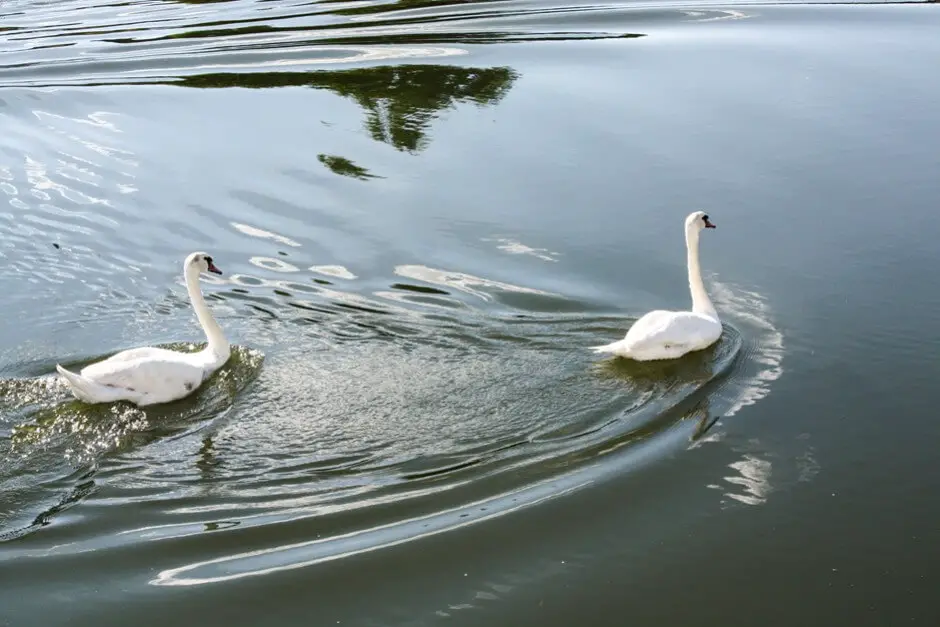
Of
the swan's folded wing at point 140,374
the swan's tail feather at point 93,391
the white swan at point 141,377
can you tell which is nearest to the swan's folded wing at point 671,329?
the white swan at point 141,377

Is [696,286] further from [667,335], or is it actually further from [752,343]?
[667,335]

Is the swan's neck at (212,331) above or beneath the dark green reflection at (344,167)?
beneath

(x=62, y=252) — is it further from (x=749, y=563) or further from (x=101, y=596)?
(x=749, y=563)

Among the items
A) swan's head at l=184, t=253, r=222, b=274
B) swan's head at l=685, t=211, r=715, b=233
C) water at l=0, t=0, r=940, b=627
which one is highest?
swan's head at l=685, t=211, r=715, b=233

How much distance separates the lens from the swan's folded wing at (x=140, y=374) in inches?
351

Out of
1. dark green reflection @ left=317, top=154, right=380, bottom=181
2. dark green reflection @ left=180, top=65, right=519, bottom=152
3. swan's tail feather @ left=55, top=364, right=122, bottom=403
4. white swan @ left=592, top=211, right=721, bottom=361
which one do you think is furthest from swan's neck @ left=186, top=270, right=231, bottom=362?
dark green reflection @ left=180, top=65, right=519, bottom=152

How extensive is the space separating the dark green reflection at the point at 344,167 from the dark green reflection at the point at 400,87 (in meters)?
0.87

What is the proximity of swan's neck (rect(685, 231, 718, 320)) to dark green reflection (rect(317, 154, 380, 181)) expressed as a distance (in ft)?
16.7

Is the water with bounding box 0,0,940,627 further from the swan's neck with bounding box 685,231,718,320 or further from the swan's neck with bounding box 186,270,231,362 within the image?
the swan's neck with bounding box 685,231,718,320

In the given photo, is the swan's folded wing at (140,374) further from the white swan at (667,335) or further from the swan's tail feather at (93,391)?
the white swan at (667,335)

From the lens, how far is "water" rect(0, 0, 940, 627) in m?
6.93

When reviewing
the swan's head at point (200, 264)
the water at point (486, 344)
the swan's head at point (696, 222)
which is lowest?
the water at point (486, 344)

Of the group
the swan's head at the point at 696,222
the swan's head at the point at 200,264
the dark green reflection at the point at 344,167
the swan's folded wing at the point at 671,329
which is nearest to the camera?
the swan's folded wing at the point at 671,329

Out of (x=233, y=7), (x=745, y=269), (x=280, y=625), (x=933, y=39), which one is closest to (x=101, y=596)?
(x=280, y=625)
